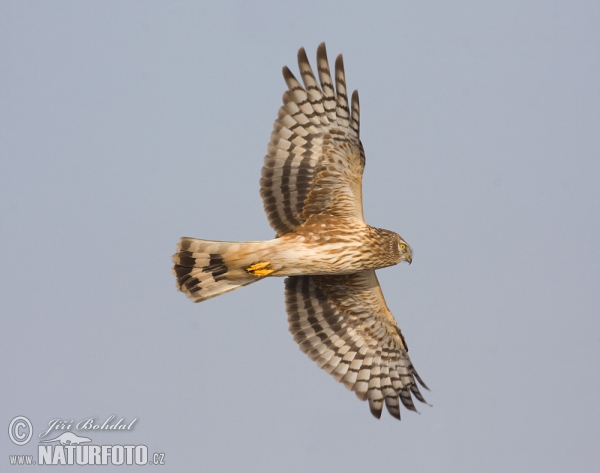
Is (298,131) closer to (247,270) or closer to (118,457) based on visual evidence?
(247,270)

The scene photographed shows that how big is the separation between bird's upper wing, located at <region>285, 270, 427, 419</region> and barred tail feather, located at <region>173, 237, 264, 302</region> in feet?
4.21

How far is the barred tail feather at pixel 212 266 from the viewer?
12.1 m

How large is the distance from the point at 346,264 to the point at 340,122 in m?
1.72

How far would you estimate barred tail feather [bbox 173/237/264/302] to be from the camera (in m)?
12.1

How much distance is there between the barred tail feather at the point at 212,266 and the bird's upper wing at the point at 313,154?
55 cm

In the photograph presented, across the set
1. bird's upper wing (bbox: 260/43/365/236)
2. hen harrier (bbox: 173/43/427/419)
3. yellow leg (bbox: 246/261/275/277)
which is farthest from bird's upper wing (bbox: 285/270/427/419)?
bird's upper wing (bbox: 260/43/365/236)

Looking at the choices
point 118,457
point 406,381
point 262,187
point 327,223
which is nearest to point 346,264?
point 327,223

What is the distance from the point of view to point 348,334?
13562mm

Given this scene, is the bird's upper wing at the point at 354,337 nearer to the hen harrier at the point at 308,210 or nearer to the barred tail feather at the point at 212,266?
the hen harrier at the point at 308,210

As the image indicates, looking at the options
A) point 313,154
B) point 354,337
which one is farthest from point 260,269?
point 354,337

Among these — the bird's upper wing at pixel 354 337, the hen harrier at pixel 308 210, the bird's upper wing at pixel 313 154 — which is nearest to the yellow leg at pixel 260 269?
the hen harrier at pixel 308 210

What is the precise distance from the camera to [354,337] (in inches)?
534

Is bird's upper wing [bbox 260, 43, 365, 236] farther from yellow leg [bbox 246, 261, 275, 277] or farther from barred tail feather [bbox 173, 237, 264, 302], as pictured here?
barred tail feather [bbox 173, 237, 264, 302]

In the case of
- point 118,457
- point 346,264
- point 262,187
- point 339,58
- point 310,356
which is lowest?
point 118,457
